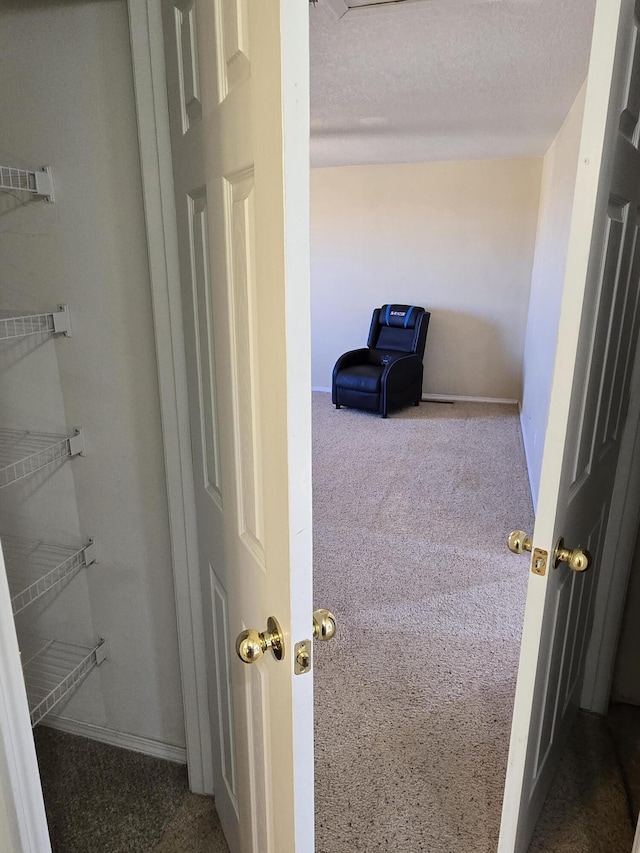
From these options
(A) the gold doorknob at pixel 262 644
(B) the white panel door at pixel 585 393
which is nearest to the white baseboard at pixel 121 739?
(B) the white panel door at pixel 585 393

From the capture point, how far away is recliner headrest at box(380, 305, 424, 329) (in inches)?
229

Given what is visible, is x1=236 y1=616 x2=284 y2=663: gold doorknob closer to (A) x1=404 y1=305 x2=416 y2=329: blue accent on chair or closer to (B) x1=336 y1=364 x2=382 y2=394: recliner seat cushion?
(B) x1=336 y1=364 x2=382 y2=394: recliner seat cushion

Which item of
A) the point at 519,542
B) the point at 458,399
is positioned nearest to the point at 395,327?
the point at 458,399

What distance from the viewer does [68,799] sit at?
5.68 feet

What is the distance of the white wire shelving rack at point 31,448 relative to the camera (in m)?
1.61

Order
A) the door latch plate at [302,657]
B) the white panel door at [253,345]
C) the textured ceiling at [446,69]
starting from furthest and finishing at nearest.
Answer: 1. the textured ceiling at [446,69]
2. the door latch plate at [302,657]
3. the white panel door at [253,345]

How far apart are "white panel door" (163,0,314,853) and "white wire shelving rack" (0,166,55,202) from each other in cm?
36

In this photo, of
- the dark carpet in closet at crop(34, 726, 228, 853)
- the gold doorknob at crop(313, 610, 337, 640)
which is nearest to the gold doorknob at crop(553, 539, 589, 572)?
the gold doorknob at crop(313, 610, 337, 640)

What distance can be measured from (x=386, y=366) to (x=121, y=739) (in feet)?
13.5

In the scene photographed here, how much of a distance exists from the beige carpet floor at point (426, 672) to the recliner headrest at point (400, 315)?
2.03m

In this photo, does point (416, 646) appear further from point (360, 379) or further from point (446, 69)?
point (360, 379)

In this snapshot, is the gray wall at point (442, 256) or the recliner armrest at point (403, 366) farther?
the gray wall at point (442, 256)

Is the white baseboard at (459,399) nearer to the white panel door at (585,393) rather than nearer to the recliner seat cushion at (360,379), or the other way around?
the recliner seat cushion at (360,379)

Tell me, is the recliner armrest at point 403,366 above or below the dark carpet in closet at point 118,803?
above
